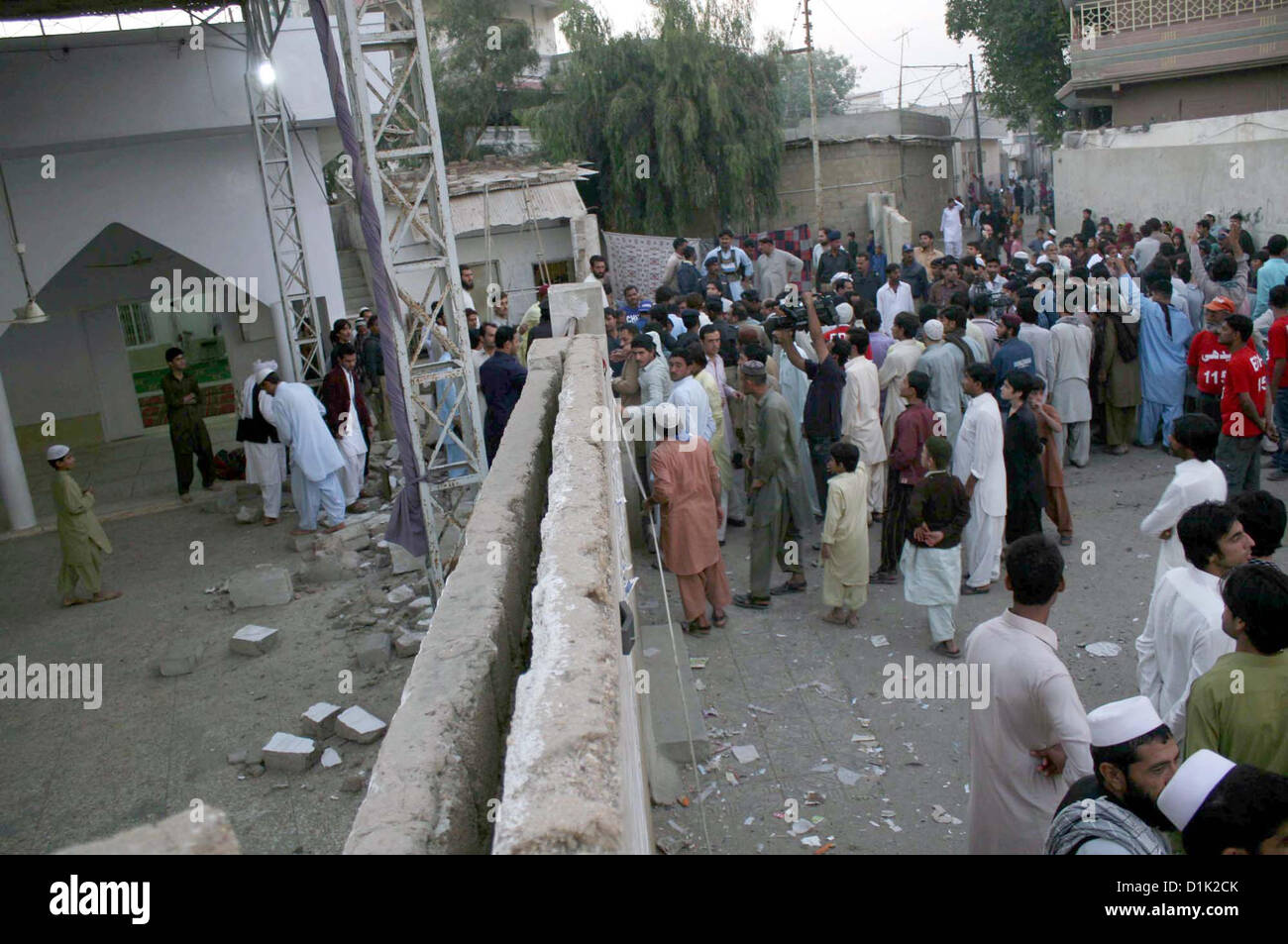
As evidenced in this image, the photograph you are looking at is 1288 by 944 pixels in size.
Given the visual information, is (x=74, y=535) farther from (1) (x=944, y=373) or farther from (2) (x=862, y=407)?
(1) (x=944, y=373)

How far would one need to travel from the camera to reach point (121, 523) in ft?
38.4

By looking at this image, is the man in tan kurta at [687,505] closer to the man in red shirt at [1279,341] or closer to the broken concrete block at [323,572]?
the broken concrete block at [323,572]

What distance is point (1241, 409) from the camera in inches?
278

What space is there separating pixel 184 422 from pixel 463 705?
9.94 meters

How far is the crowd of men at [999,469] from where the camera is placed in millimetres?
3021

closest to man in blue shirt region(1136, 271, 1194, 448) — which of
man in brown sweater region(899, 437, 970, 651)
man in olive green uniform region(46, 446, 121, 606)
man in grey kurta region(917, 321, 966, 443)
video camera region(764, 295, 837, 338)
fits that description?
man in grey kurta region(917, 321, 966, 443)

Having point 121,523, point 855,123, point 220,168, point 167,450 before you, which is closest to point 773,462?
point 121,523

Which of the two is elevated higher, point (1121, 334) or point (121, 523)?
point (1121, 334)

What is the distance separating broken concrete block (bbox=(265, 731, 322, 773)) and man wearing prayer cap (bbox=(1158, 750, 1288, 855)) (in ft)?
17.0

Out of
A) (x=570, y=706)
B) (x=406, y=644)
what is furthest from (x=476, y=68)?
(x=570, y=706)

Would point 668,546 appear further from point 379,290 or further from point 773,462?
point 379,290

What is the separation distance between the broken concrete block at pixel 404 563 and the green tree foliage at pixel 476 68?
1850 centimetres

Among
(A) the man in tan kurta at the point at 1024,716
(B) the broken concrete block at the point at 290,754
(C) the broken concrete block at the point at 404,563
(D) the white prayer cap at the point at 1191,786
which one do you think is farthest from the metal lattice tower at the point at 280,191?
(D) the white prayer cap at the point at 1191,786
